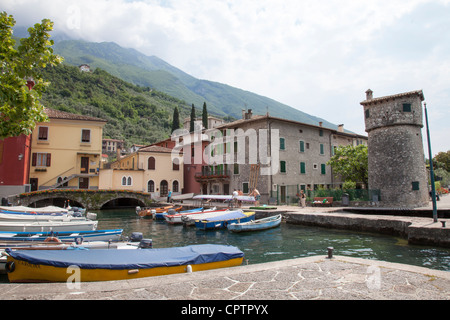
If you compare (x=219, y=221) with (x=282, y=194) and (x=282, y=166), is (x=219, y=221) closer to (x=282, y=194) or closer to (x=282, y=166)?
(x=282, y=194)

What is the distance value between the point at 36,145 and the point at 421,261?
129 ft

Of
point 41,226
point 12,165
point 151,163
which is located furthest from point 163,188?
point 41,226

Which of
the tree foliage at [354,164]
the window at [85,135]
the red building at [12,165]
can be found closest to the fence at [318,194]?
the tree foliage at [354,164]

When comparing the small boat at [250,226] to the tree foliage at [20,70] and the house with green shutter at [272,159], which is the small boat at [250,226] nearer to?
the house with green shutter at [272,159]

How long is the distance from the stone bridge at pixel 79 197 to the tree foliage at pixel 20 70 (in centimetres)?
2656

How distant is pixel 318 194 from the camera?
27.8m

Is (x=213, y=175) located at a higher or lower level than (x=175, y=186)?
higher

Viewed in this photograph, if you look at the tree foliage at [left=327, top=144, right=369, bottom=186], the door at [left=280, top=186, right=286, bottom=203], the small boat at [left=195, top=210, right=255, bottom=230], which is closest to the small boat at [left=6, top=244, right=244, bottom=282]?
the small boat at [left=195, top=210, right=255, bottom=230]

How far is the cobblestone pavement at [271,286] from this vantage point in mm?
4246

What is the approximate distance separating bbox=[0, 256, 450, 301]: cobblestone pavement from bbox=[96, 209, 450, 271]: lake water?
5205 mm

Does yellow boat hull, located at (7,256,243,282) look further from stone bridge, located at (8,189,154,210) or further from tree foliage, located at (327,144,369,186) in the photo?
tree foliage, located at (327,144,369,186)

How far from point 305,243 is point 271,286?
9.78 m

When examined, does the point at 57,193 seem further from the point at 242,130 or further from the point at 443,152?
the point at 443,152
